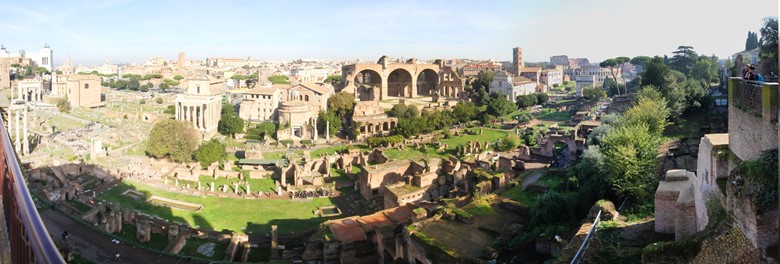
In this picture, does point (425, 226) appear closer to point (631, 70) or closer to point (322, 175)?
point (322, 175)

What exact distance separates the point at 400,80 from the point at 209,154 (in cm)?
3089

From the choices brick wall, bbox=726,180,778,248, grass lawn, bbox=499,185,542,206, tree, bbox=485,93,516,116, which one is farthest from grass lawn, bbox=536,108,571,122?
brick wall, bbox=726,180,778,248

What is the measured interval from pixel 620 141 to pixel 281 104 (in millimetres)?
29749

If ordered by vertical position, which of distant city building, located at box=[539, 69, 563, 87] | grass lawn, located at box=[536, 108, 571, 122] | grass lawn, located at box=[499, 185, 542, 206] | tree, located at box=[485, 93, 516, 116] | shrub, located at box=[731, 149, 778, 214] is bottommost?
grass lawn, located at box=[499, 185, 542, 206]

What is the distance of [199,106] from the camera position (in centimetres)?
3788

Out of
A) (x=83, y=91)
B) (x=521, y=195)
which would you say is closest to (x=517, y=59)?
(x=83, y=91)

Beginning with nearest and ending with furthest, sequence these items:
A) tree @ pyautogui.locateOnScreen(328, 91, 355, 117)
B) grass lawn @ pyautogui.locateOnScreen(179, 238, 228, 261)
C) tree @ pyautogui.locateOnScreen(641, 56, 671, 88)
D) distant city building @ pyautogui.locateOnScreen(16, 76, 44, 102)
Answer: grass lawn @ pyautogui.locateOnScreen(179, 238, 228, 261)
tree @ pyautogui.locateOnScreen(641, 56, 671, 88)
tree @ pyautogui.locateOnScreen(328, 91, 355, 117)
distant city building @ pyautogui.locateOnScreen(16, 76, 44, 102)

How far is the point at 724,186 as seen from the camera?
574 centimetres

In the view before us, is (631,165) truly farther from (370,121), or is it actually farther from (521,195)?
(370,121)

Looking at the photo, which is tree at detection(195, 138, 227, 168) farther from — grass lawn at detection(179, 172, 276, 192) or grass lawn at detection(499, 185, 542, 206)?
grass lawn at detection(499, 185, 542, 206)

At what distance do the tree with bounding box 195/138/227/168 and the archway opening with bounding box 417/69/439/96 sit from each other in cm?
3154

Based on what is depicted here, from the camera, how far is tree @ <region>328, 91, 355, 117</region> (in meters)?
39.9

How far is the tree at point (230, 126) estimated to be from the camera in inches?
1425

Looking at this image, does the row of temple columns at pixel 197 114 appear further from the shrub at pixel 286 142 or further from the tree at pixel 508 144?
the tree at pixel 508 144
